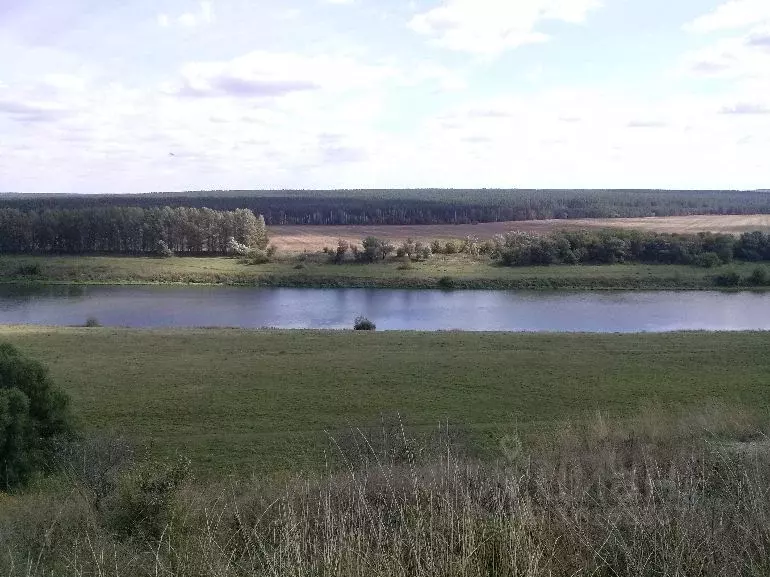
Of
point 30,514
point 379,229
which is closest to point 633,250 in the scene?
point 379,229

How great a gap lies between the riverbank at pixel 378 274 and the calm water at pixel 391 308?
248 cm

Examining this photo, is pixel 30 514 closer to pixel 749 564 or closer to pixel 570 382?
pixel 749 564

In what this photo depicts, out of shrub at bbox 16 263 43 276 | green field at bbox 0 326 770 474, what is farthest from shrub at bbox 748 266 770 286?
shrub at bbox 16 263 43 276

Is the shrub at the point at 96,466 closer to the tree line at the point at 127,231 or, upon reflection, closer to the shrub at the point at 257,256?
the shrub at the point at 257,256

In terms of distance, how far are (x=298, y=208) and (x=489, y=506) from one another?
120 m

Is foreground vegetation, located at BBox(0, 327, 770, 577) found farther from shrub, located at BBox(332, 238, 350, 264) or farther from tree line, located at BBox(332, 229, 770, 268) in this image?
tree line, located at BBox(332, 229, 770, 268)

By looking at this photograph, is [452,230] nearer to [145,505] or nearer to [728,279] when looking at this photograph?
[728,279]

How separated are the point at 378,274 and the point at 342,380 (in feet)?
118

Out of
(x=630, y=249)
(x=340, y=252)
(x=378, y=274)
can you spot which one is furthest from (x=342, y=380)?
(x=630, y=249)

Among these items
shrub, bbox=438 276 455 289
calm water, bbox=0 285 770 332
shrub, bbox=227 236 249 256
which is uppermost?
shrub, bbox=227 236 249 256

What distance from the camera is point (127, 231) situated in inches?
2827

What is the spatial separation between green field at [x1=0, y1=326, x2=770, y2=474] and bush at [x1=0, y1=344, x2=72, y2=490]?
1.59m

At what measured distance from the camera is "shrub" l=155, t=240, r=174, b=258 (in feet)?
228

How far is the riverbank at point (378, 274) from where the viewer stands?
2130 inches
